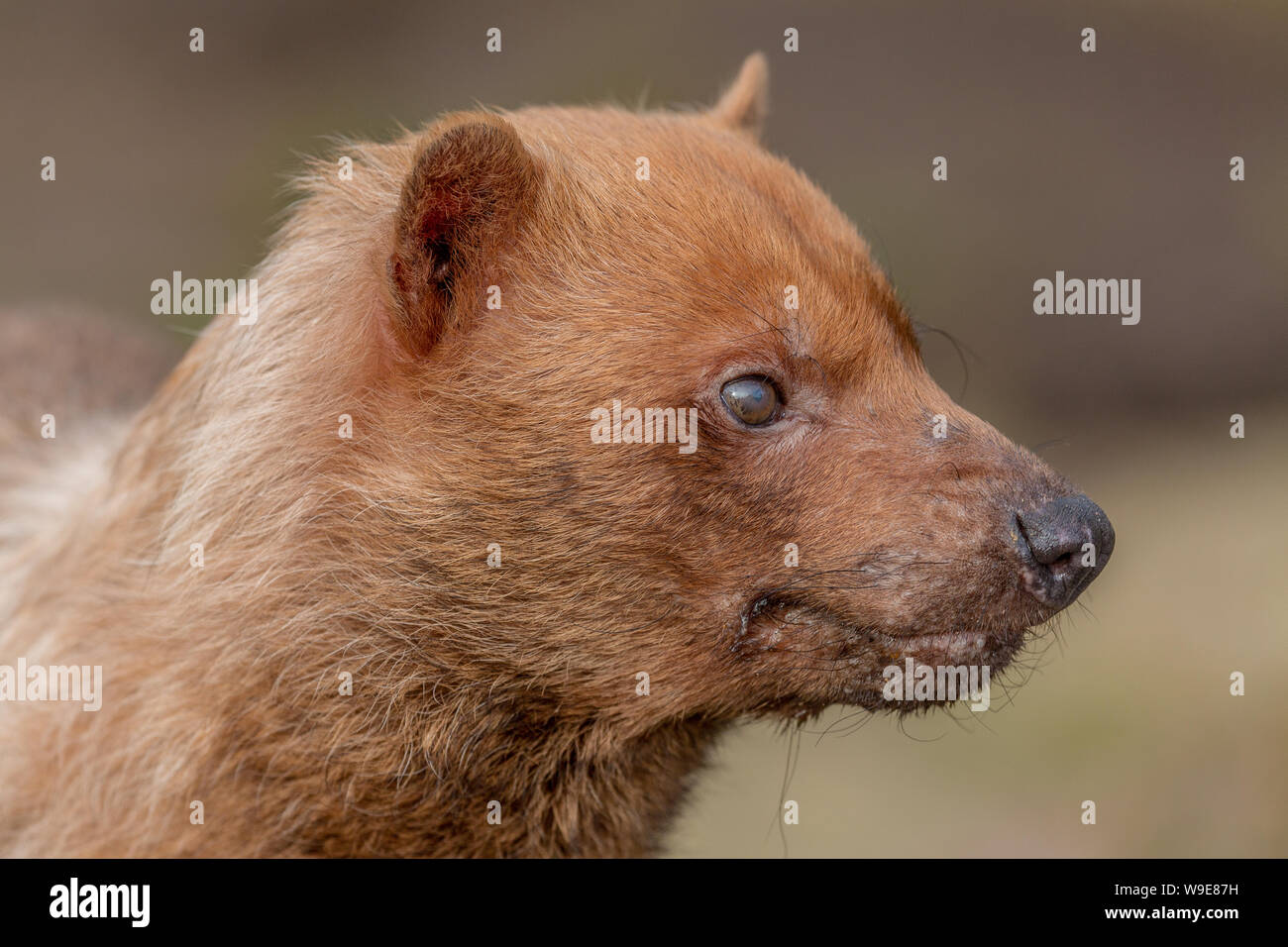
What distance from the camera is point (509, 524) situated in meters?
4.11

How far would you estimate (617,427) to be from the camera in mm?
4031

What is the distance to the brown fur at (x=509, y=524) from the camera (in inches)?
160

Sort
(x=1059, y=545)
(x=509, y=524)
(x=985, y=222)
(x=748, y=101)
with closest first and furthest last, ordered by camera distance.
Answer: (x=1059, y=545) < (x=509, y=524) < (x=748, y=101) < (x=985, y=222)

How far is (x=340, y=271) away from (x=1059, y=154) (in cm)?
993

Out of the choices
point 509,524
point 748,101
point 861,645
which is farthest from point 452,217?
point 748,101

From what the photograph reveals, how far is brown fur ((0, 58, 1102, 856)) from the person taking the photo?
4.07 m

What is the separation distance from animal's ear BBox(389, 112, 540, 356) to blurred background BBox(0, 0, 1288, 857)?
4.88m

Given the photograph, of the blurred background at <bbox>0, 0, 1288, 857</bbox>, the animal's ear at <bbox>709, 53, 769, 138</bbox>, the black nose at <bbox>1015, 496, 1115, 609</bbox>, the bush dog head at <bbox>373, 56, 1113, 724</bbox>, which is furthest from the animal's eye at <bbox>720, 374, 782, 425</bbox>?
the blurred background at <bbox>0, 0, 1288, 857</bbox>

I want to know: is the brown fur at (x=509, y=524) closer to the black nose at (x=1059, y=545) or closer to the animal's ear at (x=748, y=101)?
the black nose at (x=1059, y=545)

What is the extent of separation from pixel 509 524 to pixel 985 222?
31.5 feet

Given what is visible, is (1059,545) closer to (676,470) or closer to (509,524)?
(676,470)

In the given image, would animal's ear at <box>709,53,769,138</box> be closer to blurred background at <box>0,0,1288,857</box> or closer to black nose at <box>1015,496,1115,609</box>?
black nose at <box>1015,496,1115,609</box>
